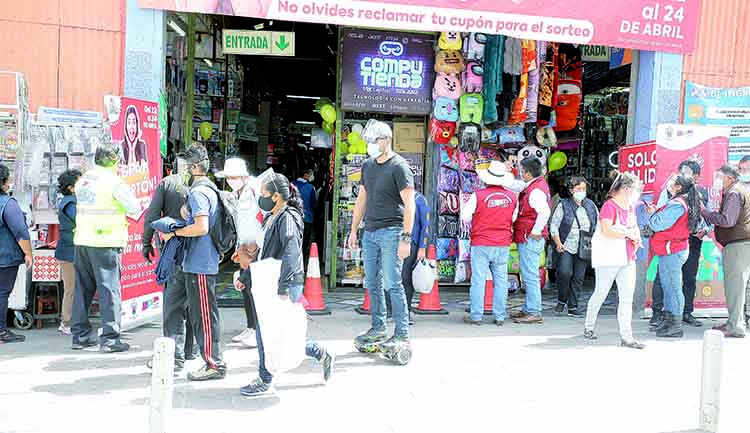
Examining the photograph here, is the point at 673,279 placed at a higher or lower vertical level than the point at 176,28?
lower

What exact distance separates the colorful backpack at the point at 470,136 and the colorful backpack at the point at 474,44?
0.96 m

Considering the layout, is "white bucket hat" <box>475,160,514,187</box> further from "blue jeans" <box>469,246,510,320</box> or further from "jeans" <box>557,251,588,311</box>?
"jeans" <box>557,251,588,311</box>

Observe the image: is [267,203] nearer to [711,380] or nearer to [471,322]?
[711,380]

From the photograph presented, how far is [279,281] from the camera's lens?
5156 millimetres

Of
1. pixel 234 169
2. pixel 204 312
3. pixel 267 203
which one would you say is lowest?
pixel 204 312

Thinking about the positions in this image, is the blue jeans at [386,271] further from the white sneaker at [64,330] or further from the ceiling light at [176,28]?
the ceiling light at [176,28]

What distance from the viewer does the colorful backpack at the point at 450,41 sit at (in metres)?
9.85

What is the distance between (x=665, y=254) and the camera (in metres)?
7.73

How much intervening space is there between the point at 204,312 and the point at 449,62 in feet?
19.1

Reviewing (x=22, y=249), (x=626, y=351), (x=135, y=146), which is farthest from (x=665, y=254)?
(x=22, y=249)

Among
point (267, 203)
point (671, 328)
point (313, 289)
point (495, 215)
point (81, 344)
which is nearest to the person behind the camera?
point (267, 203)

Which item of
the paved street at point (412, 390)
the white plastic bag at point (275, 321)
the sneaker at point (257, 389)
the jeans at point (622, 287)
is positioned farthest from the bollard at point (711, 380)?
the sneaker at point (257, 389)

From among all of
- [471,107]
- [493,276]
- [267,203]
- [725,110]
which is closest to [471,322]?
[493,276]

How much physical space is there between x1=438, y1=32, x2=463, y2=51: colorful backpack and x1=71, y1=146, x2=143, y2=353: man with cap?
504cm
